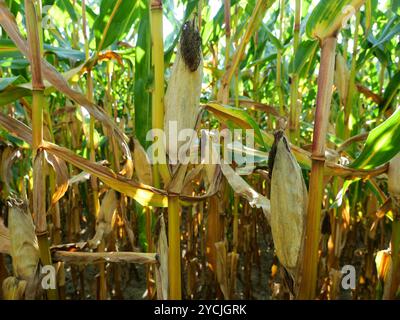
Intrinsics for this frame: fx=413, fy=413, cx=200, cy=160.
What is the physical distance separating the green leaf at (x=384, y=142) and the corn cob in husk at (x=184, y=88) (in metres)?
0.31

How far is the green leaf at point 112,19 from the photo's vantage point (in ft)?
2.92

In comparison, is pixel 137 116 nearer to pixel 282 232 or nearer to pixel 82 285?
pixel 282 232

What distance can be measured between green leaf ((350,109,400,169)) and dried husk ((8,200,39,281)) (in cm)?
59

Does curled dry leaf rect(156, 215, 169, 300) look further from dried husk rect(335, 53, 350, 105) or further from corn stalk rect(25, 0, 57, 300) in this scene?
dried husk rect(335, 53, 350, 105)

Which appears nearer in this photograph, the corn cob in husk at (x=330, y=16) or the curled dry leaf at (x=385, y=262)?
the corn cob in husk at (x=330, y=16)

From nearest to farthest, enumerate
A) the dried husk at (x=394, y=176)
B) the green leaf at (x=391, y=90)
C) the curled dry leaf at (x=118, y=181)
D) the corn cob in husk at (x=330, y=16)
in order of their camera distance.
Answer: the corn cob in husk at (x=330, y=16), the curled dry leaf at (x=118, y=181), the dried husk at (x=394, y=176), the green leaf at (x=391, y=90)

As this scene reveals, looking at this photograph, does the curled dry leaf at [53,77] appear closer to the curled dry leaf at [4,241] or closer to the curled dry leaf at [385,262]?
the curled dry leaf at [4,241]

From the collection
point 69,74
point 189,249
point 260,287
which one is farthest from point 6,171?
point 260,287

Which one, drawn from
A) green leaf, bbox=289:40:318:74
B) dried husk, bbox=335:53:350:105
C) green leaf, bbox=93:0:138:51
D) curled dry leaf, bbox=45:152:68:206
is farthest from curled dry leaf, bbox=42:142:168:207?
dried husk, bbox=335:53:350:105

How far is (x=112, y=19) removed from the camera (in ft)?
2.94

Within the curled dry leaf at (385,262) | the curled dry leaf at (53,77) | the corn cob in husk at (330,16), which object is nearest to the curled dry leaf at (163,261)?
the curled dry leaf at (53,77)

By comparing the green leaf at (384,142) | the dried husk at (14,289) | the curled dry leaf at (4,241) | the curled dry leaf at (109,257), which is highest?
the green leaf at (384,142)

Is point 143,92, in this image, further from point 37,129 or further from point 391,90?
point 391,90

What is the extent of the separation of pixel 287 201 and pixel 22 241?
439mm
